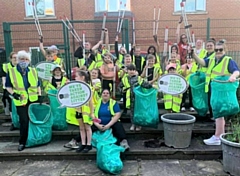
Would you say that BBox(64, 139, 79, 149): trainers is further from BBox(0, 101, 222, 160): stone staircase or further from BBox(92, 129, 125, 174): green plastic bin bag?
BBox(92, 129, 125, 174): green plastic bin bag

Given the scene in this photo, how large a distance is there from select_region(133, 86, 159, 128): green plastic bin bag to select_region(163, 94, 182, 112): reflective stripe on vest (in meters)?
0.42

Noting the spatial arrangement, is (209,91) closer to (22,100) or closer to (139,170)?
(139,170)

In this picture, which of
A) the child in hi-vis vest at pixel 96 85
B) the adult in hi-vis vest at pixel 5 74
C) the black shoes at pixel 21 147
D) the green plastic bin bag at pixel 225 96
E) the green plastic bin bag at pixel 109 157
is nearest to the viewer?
the green plastic bin bag at pixel 109 157

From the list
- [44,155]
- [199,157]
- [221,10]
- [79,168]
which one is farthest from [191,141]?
[221,10]

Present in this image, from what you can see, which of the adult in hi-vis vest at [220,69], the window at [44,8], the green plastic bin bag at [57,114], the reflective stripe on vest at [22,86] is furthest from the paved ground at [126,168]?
the window at [44,8]

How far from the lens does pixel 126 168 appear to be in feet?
12.6

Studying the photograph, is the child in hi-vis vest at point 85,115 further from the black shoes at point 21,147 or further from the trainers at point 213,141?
the trainers at point 213,141

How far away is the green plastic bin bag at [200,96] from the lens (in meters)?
4.63

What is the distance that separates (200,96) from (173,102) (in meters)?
0.48

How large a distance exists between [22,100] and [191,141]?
9.12ft

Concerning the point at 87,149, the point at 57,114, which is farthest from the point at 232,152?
the point at 57,114

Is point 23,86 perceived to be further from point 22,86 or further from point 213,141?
point 213,141

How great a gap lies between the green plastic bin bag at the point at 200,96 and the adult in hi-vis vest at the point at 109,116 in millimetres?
1442

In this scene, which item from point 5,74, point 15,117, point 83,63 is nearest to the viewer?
point 15,117
